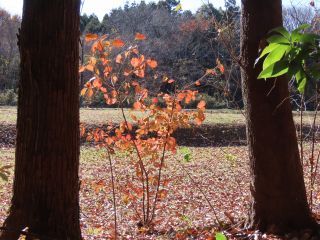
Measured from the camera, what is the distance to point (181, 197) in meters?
9.75

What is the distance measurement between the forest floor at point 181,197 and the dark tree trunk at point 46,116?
2.36 meters

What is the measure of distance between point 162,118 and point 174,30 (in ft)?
90.2

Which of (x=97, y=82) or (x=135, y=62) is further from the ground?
(x=135, y=62)

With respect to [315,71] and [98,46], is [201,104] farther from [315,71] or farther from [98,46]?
[315,71]

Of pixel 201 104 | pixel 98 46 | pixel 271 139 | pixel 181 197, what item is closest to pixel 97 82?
pixel 98 46

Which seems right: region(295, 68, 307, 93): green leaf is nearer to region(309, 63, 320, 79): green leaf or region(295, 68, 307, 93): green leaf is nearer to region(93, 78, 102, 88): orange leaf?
region(309, 63, 320, 79): green leaf

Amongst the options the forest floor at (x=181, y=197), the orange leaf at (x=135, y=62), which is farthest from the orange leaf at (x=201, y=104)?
the forest floor at (x=181, y=197)

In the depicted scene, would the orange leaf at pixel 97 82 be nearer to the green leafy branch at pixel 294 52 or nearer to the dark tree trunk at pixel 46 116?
the dark tree trunk at pixel 46 116

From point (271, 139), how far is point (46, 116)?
2395mm

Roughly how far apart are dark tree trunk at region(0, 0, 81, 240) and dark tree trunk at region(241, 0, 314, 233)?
2.19 m

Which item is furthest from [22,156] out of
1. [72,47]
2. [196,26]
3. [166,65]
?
[166,65]

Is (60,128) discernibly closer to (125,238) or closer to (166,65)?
(125,238)

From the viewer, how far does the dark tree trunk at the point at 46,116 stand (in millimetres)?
2217

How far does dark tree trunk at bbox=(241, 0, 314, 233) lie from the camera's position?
407cm
